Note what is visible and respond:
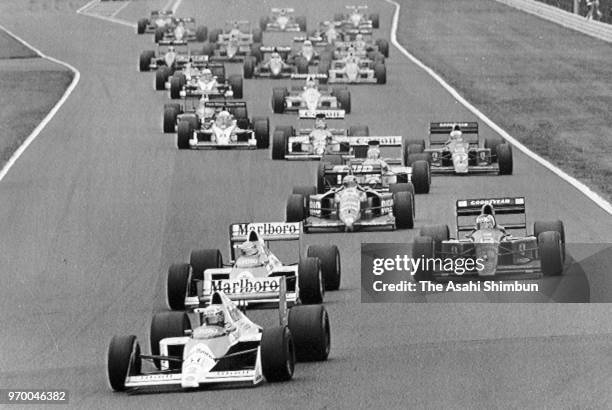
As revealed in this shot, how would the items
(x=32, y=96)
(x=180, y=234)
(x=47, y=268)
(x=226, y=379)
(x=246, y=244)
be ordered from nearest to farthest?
(x=226, y=379) → (x=246, y=244) → (x=47, y=268) → (x=180, y=234) → (x=32, y=96)

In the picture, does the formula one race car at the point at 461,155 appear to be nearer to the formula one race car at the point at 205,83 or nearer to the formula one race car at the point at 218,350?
the formula one race car at the point at 205,83

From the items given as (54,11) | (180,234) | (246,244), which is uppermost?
(246,244)

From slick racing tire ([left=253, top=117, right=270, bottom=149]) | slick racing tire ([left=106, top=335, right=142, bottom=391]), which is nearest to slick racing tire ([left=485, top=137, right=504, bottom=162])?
slick racing tire ([left=253, top=117, right=270, bottom=149])

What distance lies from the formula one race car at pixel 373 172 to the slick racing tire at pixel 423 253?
20.3 ft

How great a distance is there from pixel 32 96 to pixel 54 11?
37126 mm

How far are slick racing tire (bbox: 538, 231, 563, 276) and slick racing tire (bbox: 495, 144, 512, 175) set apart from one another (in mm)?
11862

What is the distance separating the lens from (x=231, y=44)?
6419 cm

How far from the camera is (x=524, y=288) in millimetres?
23578

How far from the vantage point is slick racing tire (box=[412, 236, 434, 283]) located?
79.4ft

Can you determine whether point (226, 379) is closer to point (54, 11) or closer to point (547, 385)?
point (547, 385)

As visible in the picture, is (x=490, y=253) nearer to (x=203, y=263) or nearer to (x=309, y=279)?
(x=309, y=279)

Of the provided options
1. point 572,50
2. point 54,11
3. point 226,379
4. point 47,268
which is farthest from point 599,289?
point 54,11

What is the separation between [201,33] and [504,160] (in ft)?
123

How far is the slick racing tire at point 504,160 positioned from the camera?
35812mm
